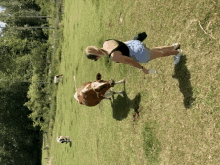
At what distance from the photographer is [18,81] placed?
21.9 meters

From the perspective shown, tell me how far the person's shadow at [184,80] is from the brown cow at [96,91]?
2.39m

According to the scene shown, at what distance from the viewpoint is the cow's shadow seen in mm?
4922

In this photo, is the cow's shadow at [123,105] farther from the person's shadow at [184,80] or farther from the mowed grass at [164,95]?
the person's shadow at [184,80]

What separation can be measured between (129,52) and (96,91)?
3.08m

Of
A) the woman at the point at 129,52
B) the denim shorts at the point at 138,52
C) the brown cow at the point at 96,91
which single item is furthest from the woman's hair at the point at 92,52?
the brown cow at the point at 96,91

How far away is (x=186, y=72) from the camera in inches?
136

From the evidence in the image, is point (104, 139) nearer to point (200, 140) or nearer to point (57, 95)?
point (200, 140)

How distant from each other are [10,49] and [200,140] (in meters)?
31.9

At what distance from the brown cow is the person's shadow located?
239cm

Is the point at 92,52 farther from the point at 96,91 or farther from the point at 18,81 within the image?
the point at 18,81

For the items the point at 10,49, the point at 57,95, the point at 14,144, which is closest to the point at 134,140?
the point at 57,95

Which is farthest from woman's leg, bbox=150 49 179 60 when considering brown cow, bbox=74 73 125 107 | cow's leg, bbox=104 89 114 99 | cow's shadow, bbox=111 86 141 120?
cow's leg, bbox=104 89 114 99

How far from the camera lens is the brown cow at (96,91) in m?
6.02

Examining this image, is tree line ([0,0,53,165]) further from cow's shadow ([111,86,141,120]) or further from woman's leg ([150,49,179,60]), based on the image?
woman's leg ([150,49,179,60])
